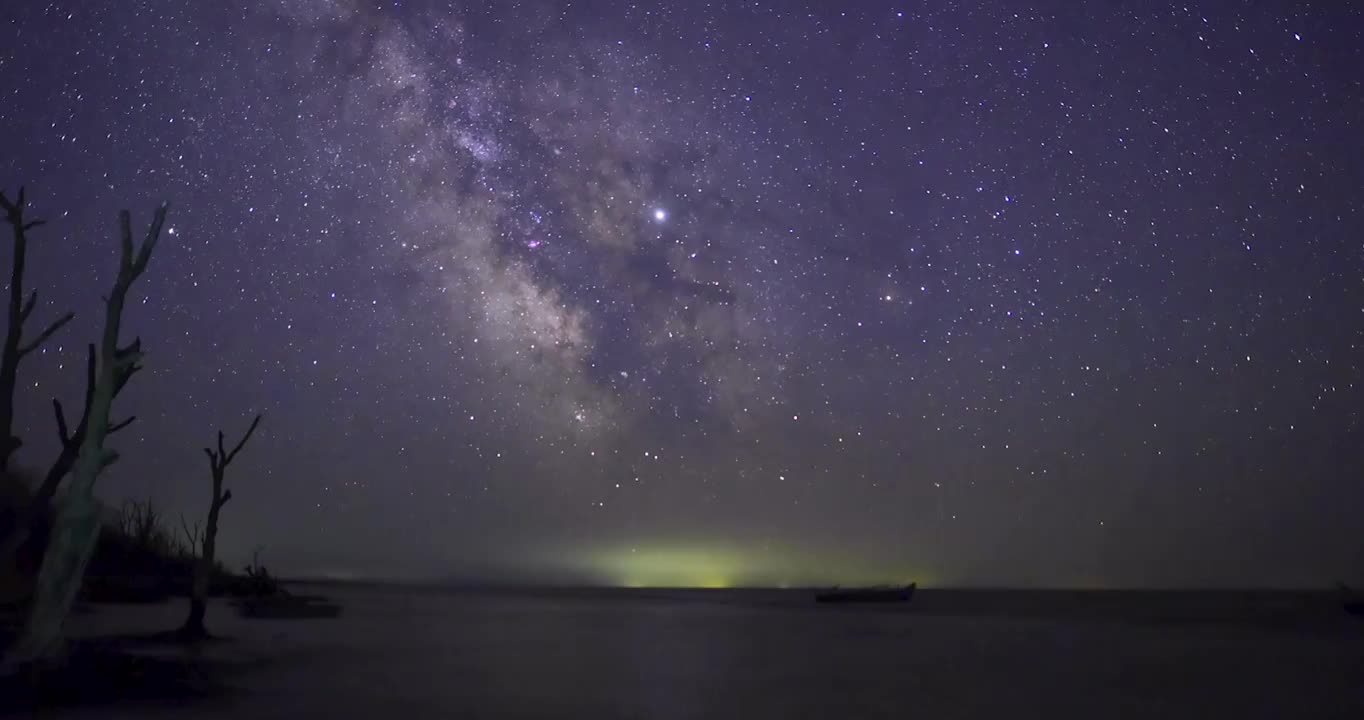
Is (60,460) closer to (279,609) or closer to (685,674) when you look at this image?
(685,674)

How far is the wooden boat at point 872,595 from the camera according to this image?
421 ft

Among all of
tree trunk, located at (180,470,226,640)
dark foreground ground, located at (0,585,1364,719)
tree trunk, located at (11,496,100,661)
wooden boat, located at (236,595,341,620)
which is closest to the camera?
tree trunk, located at (11,496,100,661)

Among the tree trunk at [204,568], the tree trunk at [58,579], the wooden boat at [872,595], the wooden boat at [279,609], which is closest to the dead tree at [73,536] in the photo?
the tree trunk at [58,579]

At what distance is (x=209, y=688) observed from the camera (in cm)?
2061

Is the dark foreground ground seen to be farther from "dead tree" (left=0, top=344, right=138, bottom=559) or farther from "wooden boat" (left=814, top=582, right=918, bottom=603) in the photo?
"wooden boat" (left=814, top=582, right=918, bottom=603)

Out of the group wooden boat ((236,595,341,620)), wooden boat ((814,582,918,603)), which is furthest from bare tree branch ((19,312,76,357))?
wooden boat ((814,582,918,603))

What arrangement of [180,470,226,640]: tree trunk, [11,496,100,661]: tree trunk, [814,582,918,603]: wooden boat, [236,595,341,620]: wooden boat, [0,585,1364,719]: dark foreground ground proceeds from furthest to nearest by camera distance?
[814,582,918,603]: wooden boat → [236,595,341,620]: wooden boat → [180,470,226,640]: tree trunk → [0,585,1364,719]: dark foreground ground → [11,496,100,661]: tree trunk

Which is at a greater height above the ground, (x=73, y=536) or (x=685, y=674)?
Result: (x=73, y=536)

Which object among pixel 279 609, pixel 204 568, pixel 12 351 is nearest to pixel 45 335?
pixel 12 351

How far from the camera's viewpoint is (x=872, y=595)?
13125 centimetres

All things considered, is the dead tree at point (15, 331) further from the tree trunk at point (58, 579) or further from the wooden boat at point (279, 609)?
the wooden boat at point (279, 609)

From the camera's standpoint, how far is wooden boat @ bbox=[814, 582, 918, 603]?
128 meters

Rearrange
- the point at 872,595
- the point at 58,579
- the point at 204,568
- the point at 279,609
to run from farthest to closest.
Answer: the point at 872,595
the point at 279,609
the point at 204,568
the point at 58,579

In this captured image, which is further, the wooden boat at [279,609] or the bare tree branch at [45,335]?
the wooden boat at [279,609]
